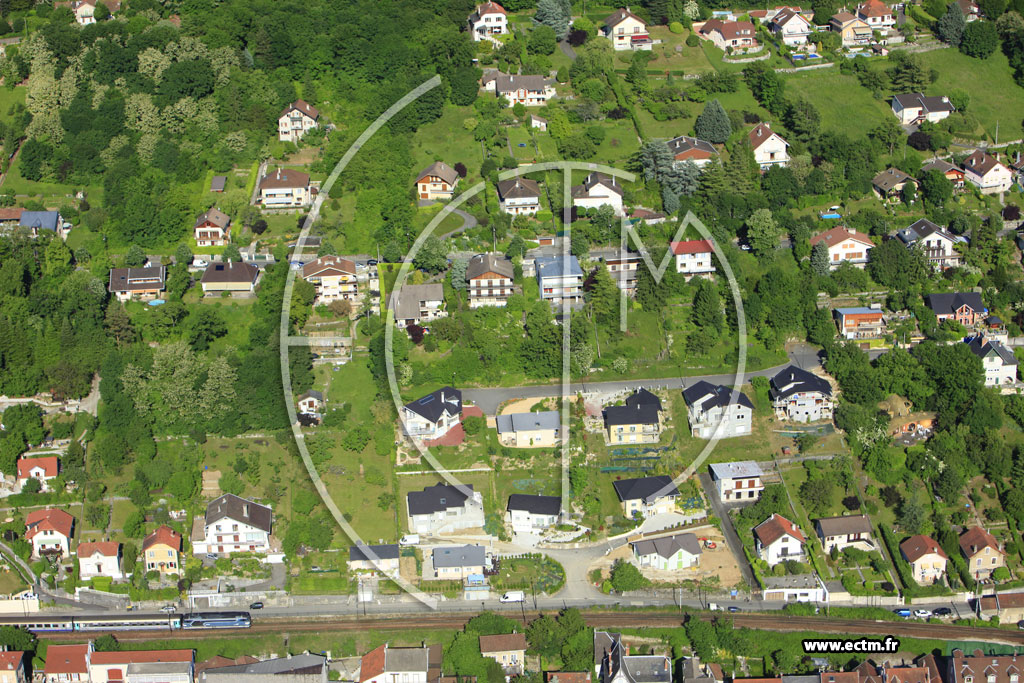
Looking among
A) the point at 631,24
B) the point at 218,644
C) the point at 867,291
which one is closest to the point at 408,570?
the point at 218,644

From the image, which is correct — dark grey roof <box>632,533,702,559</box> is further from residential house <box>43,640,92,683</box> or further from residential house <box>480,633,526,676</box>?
residential house <box>43,640,92,683</box>

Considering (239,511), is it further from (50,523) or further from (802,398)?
(802,398)

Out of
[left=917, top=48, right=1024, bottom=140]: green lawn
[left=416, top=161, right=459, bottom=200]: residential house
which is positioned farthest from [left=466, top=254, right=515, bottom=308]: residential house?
[left=917, top=48, right=1024, bottom=140]: green lawn

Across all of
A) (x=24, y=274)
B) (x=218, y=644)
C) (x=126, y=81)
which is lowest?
(x=218, y=644)

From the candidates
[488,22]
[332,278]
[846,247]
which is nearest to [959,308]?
[846,247]

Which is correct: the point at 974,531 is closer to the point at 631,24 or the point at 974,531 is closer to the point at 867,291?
the point at 867,291

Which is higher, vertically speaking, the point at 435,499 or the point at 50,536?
the point at 435,499
